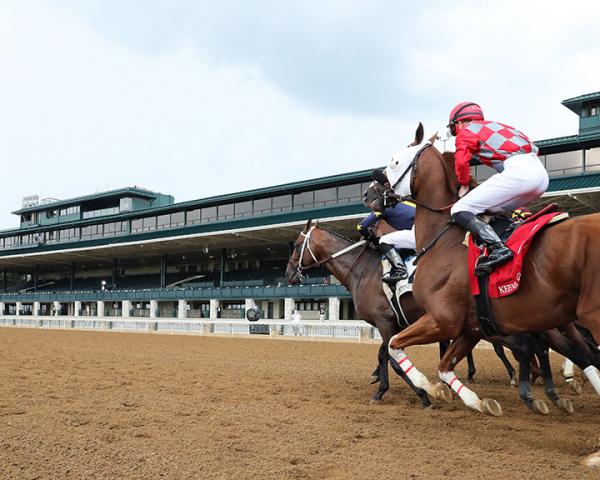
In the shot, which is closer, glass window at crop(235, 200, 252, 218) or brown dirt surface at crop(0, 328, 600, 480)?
brown dirt surface at crop(0, 328, 600, 480)

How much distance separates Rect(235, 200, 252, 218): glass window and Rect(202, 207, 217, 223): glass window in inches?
99.0

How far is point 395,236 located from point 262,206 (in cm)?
3999

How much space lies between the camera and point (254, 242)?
147 ft

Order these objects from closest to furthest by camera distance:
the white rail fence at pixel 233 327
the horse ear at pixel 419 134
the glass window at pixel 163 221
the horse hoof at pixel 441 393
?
the horse hoof at pixel 441 393 → the horse ear at pixel 419 134 → the white rail fence at pixel 233 327 → the glass window at pixel 163 221

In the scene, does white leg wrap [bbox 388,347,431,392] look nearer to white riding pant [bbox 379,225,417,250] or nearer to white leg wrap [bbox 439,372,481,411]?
white leg wrap [bbox 439,372,481,411]

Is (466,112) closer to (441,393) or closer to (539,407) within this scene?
(441,393)

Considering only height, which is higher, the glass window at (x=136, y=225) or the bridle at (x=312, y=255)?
the glass window at (x=136, y=225)

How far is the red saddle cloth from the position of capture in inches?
166

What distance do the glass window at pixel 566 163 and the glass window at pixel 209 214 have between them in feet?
93.1

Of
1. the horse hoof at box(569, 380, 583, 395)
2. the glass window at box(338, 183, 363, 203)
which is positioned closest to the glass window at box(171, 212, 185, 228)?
the glass window at box(338, 183, 363, 203)

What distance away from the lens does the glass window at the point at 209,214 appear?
50.1 metres

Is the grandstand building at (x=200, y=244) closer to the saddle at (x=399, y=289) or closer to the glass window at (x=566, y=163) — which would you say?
the glass window at (x=566, y=163)

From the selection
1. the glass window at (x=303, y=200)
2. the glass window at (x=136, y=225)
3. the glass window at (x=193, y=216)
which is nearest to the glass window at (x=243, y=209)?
the glass window at (x=193, y=216)

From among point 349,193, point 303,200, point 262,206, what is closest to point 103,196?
point 262,206
